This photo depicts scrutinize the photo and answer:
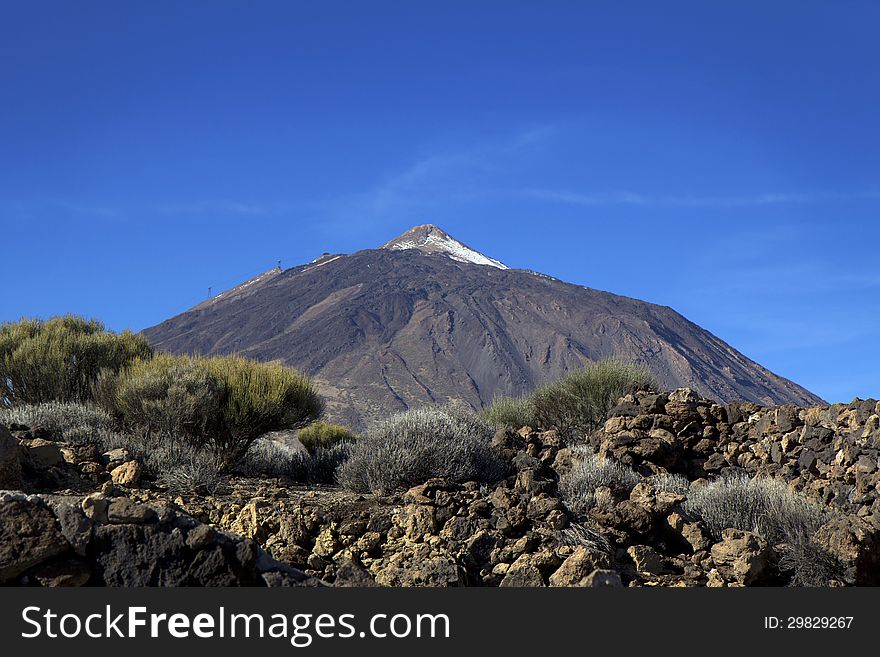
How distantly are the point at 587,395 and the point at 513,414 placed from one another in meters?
1.83

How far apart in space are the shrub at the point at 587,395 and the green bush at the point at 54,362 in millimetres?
8577

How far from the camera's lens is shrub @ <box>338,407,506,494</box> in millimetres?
11375

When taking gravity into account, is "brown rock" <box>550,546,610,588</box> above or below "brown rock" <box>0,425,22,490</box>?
below

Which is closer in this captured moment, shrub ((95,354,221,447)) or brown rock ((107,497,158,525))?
brown rock ((107,497,158,525))

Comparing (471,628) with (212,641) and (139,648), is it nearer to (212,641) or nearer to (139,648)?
(212,641)

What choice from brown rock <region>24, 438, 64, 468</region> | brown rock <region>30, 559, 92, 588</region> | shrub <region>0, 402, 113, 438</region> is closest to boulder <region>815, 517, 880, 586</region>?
brown rock <region>30, 559, 92, 588</region>

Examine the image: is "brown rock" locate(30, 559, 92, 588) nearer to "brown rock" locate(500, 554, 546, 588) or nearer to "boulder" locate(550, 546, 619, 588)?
"brown rock" locate(500, 554, 546, 588)

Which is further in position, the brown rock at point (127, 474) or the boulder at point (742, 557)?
the brown rock at point (127, 474)

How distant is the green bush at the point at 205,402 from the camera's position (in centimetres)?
1382

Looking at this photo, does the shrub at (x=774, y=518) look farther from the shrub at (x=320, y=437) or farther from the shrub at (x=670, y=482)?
the shrub at (x=320, y=437)

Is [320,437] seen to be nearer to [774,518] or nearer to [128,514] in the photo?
[774,518]

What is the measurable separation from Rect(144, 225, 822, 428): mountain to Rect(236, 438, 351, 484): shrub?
84395 mm

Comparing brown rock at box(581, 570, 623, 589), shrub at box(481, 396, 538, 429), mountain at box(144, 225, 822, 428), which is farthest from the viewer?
mountain at box(144, 225, 822, 428)

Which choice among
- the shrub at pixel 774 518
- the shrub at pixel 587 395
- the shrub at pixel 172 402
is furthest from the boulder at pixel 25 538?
the shrub at pixel 587 395
